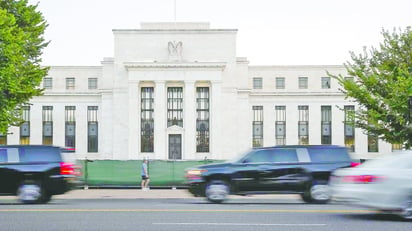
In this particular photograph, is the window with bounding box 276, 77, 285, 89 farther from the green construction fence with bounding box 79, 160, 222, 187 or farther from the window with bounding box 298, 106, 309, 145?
the green construction fence with bounding box 79, 160, 222, 187

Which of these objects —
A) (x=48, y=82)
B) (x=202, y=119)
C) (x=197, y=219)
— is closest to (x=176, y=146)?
(x=202, y=119)

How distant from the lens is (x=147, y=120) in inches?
2963

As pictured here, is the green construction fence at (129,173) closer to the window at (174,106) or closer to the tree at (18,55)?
the tree at (18,55)

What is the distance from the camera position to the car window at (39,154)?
824 inches

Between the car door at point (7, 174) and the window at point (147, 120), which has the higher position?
the window at point (147, 120)

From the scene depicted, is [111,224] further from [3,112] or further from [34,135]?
[34,135]

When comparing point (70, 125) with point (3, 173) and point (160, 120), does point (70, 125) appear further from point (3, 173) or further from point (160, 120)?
point (3, 173)

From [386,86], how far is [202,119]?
121 feet

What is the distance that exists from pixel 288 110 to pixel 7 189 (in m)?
60.5

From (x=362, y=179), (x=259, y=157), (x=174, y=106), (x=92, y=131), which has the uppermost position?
(x=174, y=106)

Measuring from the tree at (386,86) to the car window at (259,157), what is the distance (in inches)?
757

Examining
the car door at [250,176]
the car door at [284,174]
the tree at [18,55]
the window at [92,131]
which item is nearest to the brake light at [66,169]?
the car door at [250,176]

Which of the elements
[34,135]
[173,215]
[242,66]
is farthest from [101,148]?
[173,215]

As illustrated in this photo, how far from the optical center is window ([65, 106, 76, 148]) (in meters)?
79.3
